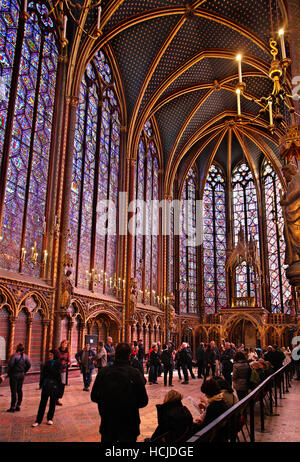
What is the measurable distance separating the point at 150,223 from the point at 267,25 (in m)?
11.2

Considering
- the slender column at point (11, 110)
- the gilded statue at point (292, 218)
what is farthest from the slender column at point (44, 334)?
the gilded statue at point (292, 218)

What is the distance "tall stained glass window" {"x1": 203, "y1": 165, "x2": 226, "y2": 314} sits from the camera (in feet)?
88.7

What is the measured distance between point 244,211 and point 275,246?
3.64 m

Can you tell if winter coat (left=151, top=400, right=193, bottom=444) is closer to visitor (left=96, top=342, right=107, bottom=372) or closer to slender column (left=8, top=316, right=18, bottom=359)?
visitor (left=96, top=342, right=107, bottom=372)

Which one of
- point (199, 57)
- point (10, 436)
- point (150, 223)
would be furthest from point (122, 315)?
point (199, 57)

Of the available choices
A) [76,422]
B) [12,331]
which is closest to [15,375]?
[76,422]

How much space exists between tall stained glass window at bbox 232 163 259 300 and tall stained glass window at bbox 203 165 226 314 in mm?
926

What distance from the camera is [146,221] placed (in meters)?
21.8

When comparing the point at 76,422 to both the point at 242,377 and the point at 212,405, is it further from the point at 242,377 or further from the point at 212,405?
the point at 212,405

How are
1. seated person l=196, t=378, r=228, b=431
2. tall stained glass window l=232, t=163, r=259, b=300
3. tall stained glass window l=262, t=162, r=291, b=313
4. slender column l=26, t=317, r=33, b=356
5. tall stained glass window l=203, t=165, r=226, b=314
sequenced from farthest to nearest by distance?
1. tall stained glass window l=203, t=165, r=226, b=314
2. tall stained glass window l=232, t=163, r=259, b=300
3. tall stained glass window l=262, t=162, r=291, b=313
4. slender column l=26, t=317, r=33, b=356
5. seated person l=196, t=378, r=228, b=431

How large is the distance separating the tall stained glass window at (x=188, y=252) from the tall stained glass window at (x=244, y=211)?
3003mm

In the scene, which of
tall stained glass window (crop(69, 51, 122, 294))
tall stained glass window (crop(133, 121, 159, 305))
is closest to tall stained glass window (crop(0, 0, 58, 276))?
tall stained glass window (crop(69, 51, 122, 294))

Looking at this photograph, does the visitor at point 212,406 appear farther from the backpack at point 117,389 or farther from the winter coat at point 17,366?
the winter coat at point 17,366

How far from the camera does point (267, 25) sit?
17531 millimetres
